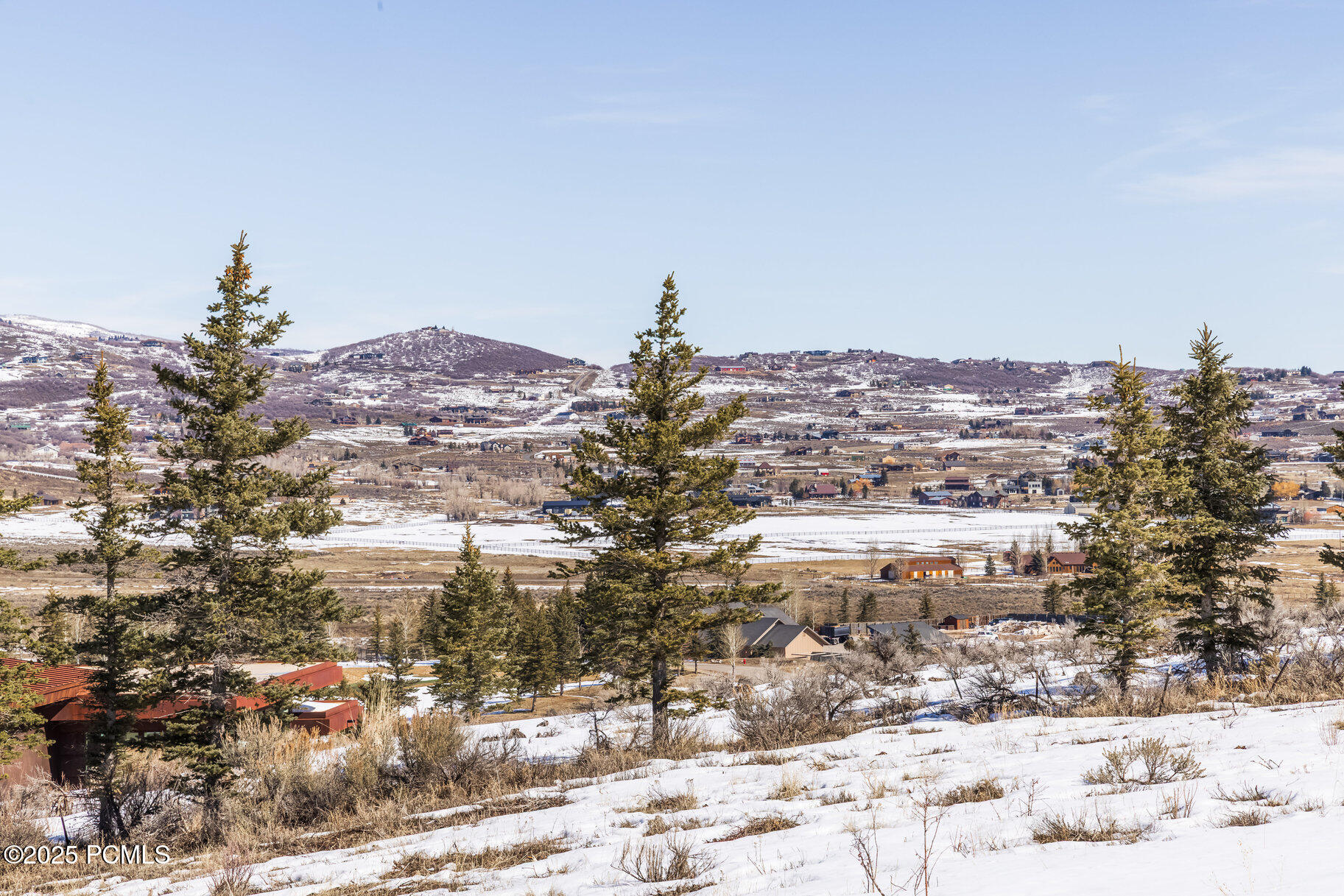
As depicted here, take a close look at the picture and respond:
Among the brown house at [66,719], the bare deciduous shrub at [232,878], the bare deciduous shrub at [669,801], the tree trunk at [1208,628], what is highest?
the bare deciduous shrub at [669,801]

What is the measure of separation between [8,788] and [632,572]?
1556 centimetres

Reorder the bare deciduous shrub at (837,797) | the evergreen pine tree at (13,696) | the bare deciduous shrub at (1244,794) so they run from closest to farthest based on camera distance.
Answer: the bare deciduous shrub at (1244,794)
the bare deciduous shrub at (837,797)
the evergreen pine tree at (13,696)

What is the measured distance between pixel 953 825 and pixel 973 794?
1.29m

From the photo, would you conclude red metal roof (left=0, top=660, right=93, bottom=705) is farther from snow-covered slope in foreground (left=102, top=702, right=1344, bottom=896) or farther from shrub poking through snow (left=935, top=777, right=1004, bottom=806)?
shrub poking through snow (left=935, top=777, right=1004, bottom=806)

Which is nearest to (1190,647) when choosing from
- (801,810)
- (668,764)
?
(668,764)

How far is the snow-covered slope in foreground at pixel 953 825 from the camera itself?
489cm

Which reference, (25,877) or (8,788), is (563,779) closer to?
(25,877)

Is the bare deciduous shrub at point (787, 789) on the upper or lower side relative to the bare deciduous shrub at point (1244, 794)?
lower

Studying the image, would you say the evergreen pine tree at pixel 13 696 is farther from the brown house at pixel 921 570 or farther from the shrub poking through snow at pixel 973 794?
the brown house at pixel 921 570

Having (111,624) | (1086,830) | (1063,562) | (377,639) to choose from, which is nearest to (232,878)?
(1086,830)

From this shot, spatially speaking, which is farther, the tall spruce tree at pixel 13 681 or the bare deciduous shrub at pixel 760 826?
the tall spruce tree at pixel 13 681

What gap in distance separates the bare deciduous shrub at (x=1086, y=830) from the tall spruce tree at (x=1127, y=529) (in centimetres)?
2122

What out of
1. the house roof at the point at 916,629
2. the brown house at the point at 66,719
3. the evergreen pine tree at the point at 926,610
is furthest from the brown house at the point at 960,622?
the brown house at the point at 66,719

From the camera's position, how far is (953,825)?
21.8 feet
